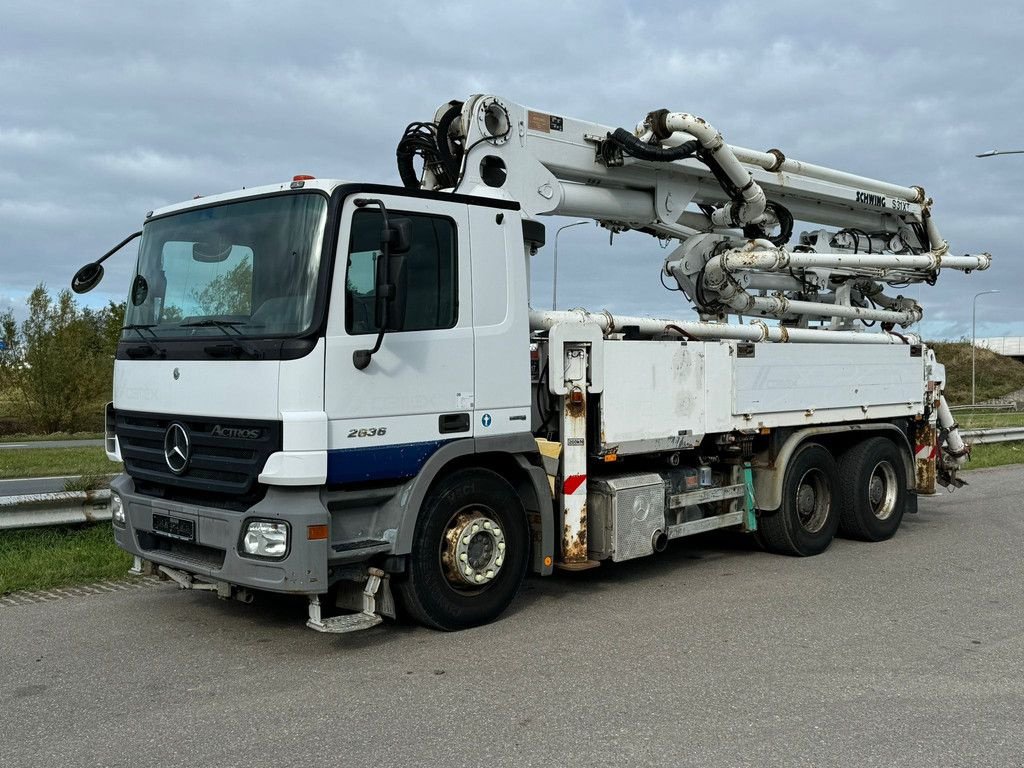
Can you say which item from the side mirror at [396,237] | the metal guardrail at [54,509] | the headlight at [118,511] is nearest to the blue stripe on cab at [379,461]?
the side mirror at [396,237]

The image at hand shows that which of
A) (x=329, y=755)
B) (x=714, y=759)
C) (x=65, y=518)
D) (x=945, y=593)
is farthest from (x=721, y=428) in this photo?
(x=65, y=518)

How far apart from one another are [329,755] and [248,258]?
2.86 m

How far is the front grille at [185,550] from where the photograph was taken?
17.9 feet

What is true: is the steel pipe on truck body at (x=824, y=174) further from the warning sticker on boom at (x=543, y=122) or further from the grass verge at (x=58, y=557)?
the grass verge at (x=58, y=557)

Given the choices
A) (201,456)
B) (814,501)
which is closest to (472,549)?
(201,456)

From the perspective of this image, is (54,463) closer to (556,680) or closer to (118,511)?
(118,511)

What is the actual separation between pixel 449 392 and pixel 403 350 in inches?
17.4

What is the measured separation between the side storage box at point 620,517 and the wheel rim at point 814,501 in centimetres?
240

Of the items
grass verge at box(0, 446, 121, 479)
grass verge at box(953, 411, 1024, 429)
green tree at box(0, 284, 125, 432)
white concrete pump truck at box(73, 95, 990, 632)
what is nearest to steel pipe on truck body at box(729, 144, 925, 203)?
white concrete pump truck at box(73, 95, 990, 632)

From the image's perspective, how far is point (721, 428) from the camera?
25.1ft

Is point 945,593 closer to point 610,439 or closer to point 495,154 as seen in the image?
point 610,439

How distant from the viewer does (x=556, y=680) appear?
4.99m

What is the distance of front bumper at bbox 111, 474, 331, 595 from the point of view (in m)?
5.06

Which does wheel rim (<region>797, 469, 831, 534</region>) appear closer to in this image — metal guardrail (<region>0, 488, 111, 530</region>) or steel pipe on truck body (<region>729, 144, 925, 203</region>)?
steel pipe on truck body (<region>729, 144, 925, 203</region>)
